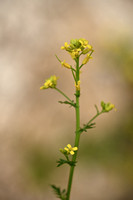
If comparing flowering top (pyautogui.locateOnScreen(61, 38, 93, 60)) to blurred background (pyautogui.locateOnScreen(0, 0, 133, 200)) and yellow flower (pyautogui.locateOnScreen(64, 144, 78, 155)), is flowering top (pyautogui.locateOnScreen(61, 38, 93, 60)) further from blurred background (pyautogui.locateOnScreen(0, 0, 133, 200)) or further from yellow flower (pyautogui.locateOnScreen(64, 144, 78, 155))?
blurred background (pyautogui.locateOnScreen(0, 0, 133, 200))

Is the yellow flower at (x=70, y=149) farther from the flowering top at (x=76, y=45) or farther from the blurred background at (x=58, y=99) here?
the blurred background at (x=58, y=99)

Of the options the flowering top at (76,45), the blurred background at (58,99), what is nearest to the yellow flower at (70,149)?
the flowering top at (76,45)

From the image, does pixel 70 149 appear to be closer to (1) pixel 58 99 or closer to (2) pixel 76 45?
(2) pixel 76 45

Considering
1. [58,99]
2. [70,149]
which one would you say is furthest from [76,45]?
[58,99]

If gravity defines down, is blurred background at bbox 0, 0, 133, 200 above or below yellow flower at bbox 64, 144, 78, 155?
above

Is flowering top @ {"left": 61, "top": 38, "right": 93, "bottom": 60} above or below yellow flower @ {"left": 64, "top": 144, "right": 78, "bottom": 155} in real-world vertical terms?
above

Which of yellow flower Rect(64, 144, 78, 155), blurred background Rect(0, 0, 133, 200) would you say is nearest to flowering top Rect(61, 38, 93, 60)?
yellow flower Rect(64, 144, 78, 155)

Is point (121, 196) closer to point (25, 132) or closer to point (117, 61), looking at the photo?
point (25, 132)

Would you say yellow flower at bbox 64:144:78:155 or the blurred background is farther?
the blurred background

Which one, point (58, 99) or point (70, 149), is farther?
point (58, 99)
